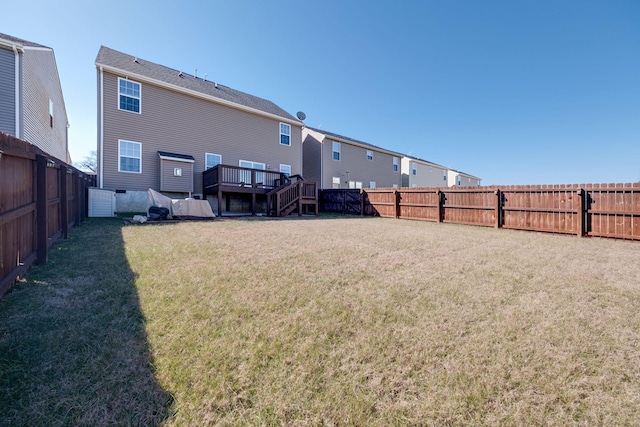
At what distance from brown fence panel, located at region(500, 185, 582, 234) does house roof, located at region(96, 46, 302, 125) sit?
1326 cm

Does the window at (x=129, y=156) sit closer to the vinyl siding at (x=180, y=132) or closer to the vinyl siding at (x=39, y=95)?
the vinyl siding at (x=180, y=132)

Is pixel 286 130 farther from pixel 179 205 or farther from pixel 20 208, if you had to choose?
pixel 20 208

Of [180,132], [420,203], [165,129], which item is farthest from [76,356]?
[180,132]

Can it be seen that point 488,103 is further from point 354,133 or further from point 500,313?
point 500,313

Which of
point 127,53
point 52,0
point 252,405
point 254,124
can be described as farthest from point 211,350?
point 127,53

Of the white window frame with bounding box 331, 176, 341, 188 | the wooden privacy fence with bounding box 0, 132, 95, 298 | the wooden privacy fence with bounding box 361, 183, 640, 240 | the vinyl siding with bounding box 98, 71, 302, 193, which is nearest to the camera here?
the wooden privacy fence with bounding box 0, 132, 95, 298

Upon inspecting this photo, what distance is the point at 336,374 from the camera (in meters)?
1.79

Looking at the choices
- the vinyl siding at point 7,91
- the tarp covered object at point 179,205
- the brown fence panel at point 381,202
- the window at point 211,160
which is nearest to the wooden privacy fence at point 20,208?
the tarp covered object at point 179,205

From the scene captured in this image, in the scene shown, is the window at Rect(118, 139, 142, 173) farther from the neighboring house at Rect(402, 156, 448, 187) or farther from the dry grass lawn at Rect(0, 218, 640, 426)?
the neighboring house at Rect(402, 156, 448, 187)

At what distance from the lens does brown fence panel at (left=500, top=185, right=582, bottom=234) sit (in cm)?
762

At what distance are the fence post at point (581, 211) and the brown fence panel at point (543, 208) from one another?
0.07 ft

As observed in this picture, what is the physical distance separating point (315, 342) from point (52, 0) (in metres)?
14.5

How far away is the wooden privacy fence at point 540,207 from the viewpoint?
689 cm

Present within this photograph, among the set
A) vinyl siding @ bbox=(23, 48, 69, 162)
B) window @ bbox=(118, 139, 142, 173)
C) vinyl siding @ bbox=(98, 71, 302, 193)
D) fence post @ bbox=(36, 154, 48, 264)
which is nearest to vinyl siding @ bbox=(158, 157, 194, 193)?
vinyl siding @ bbox=(98, 71, 302, 193)
